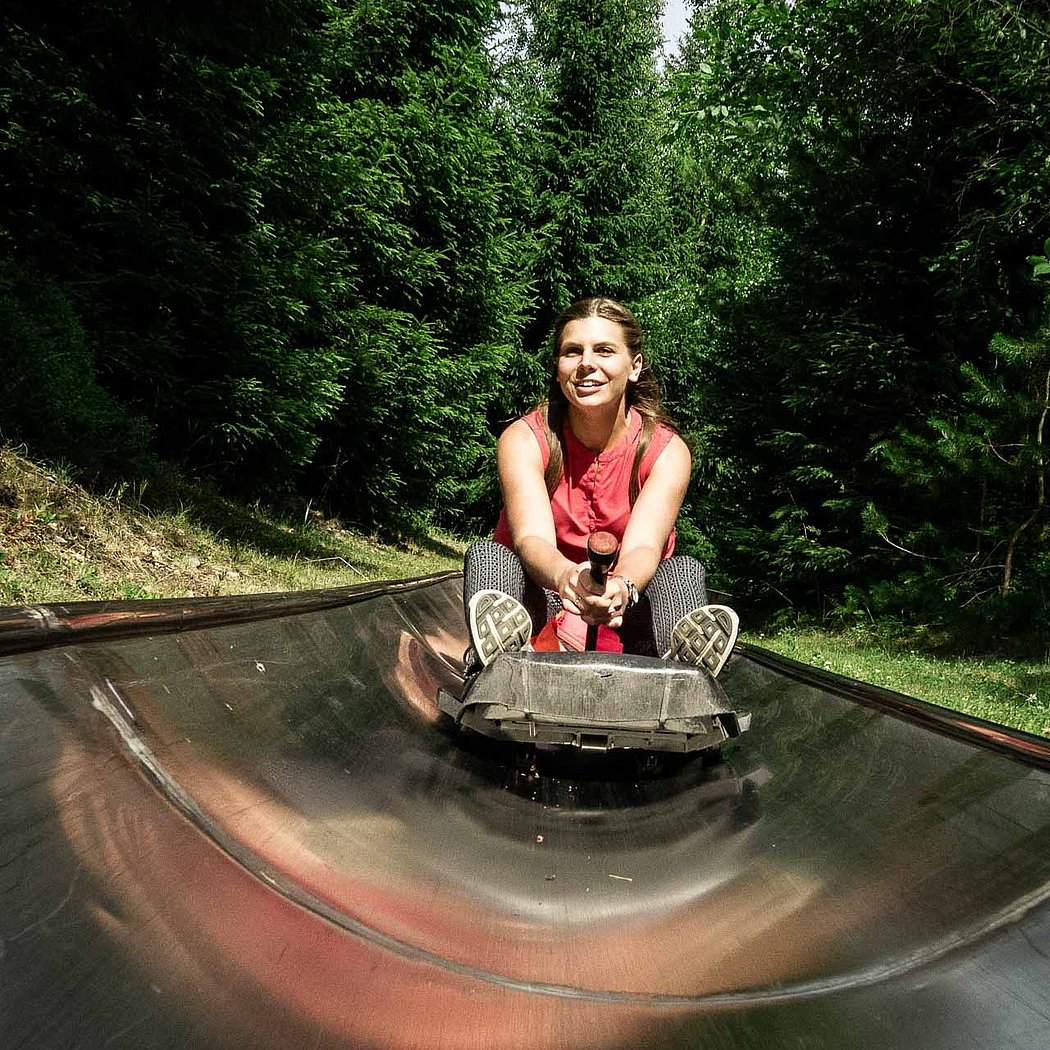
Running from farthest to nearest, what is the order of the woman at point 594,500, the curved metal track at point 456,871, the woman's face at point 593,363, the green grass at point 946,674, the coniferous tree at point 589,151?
the coniferous tree at point 589,151 → the green grass at point 946,674 → the woman's face at point 593,363 → the woman at point 594,500 → the curved metal track at point 456,871

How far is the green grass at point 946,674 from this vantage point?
4.09 meters

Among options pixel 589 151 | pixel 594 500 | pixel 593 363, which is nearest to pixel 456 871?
pixel 594 500

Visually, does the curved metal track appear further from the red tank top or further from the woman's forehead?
the woman's forehead

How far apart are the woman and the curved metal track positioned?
43 cm

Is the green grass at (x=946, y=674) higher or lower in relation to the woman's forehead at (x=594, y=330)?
lower

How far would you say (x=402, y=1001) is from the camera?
1.04 metres

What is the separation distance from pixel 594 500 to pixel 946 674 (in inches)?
122

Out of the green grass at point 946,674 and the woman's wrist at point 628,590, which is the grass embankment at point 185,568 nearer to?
the green grass at point 946,674

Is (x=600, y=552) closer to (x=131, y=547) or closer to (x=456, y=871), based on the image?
(x=456, y=871)

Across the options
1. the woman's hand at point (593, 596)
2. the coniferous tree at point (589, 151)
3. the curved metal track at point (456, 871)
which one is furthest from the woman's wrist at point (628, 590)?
the coniferous tree at point (589, 151)

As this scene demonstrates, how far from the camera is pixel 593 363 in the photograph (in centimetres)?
261

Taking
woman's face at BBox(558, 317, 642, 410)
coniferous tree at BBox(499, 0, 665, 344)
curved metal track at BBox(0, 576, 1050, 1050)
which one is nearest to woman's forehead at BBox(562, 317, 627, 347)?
woman's face at BBox(558, 317, 642, 410)

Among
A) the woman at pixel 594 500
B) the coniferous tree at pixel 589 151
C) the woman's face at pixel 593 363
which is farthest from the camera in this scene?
the coniferous tree at pixel 589 151

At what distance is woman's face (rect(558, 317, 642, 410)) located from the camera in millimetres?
2615
